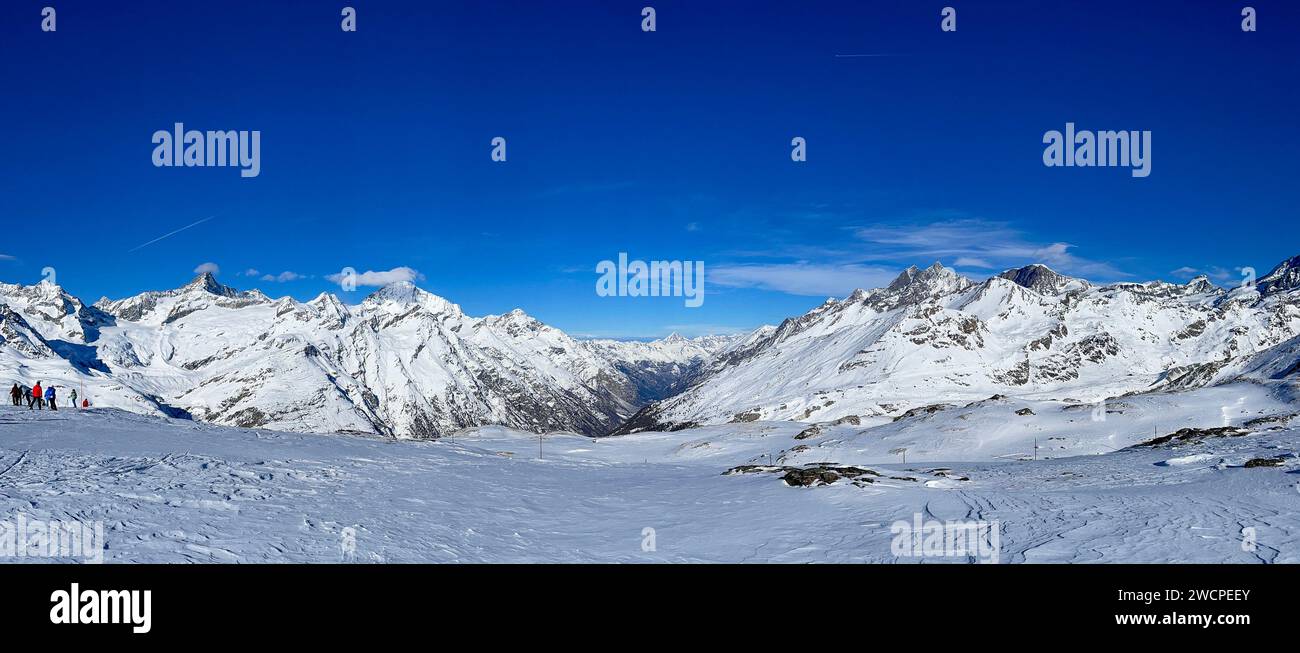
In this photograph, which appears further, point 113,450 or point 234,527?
point 113,450

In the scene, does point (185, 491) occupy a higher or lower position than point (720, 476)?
higher
